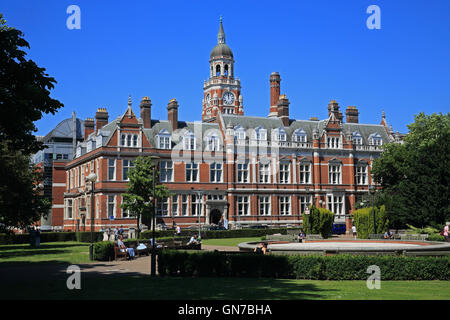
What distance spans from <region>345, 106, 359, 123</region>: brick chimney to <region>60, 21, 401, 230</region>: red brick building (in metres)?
1.09

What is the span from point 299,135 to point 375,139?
12.6 meters

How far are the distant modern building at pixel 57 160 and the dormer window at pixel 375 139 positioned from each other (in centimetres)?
4474

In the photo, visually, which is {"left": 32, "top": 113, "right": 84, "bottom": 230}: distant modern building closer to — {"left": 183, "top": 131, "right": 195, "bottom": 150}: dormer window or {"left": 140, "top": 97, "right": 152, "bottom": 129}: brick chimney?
{"left": 140, "top": 97, "right": 152, "bottom": 129}: brick chimney

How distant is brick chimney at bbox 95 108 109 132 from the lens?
64875mm

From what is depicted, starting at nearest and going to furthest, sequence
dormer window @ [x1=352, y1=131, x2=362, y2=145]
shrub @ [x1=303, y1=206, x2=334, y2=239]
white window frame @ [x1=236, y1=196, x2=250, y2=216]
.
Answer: shrub @ [x1=303, y1=206, x2=334, y2=239], white window frame @ [x1=236, y1=196, x2=250, y2=216], dormer window @ [x1=352, y1=131, x2=362, y2=145]

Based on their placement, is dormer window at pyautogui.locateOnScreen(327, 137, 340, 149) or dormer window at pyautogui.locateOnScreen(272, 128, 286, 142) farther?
dormer window at pyautogui.locateOnScreen(327, 137, 340, 149)

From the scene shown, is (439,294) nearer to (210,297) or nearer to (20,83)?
(210,297)

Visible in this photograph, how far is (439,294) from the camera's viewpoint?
16047 mm

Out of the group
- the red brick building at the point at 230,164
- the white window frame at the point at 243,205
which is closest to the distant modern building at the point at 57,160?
the red brick building at the point at 230,164

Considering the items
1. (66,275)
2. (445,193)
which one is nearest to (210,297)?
(66,275)

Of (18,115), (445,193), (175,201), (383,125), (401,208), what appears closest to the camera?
(18,115)

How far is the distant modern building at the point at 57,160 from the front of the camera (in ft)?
253

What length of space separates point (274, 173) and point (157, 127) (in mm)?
16339

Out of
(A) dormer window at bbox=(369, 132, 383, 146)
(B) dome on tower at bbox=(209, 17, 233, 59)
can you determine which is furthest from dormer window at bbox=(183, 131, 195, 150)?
(B) dome on tower at bbox=(209, 17, 233, 59)
